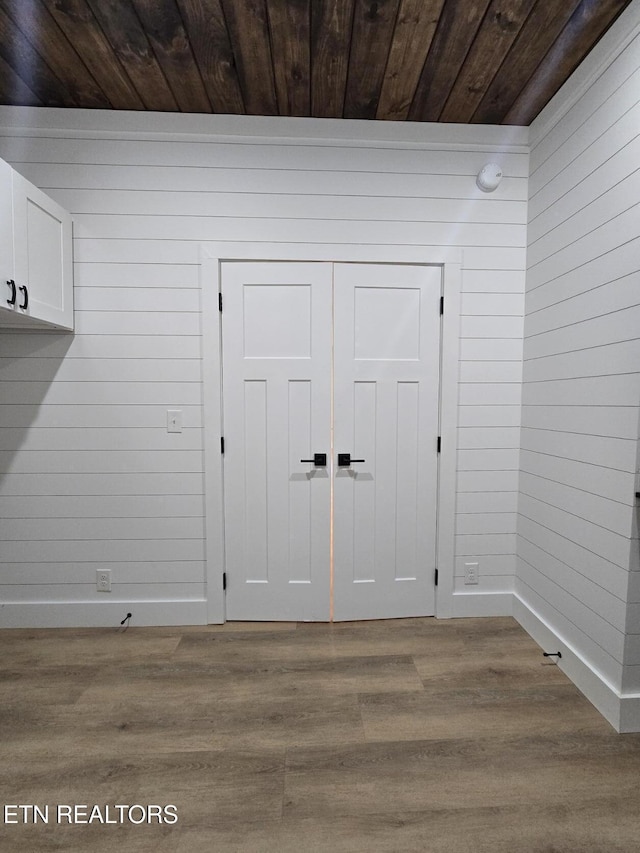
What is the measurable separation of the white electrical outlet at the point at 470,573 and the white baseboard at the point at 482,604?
8 cm

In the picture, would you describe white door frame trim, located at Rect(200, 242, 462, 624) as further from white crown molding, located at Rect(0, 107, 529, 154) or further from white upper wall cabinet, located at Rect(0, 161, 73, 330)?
white upper wall cabinet, located at Rect(0, 161, 73, 330)

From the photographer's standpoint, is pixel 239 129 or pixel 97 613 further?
pixel 97 613

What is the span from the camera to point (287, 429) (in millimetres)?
2426

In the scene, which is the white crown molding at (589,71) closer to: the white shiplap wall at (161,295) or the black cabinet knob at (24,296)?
the white shiplap wall at (161,295)

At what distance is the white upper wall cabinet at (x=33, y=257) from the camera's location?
1.78 meters

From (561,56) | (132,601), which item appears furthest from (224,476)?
(561,56)

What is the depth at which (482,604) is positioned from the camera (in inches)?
99.6

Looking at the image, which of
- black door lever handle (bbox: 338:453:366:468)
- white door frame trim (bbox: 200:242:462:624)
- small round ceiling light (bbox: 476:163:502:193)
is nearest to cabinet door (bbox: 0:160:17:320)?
white door frame trim (bbox: 200:242:462:624)

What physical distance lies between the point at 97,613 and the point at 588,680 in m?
2.54

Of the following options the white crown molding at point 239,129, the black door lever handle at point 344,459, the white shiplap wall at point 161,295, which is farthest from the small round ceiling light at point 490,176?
the black door lever handle at point 344,459

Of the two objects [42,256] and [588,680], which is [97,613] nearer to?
[42,256]

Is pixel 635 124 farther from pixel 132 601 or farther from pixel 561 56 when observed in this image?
pixel 132 601

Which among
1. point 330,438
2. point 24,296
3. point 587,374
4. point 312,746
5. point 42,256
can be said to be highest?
point 42,256

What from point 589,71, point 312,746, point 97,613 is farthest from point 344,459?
point 589,71
